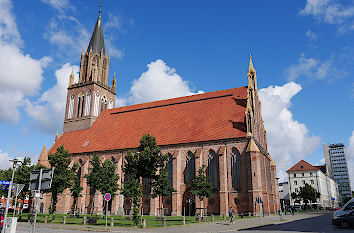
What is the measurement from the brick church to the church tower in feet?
0.54

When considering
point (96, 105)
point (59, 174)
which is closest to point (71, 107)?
point (96, 105)

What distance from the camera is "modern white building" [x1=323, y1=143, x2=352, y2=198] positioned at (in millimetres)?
164500

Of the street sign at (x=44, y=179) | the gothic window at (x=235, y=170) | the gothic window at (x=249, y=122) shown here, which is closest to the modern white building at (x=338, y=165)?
the gothic window at (x=249, y=122)

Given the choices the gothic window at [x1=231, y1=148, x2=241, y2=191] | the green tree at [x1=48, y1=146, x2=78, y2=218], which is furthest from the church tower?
the gothic window at [x1=231, y1=148, x2=241, y2=191]

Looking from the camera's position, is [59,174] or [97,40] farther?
[97,40]

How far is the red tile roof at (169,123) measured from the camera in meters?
41.6

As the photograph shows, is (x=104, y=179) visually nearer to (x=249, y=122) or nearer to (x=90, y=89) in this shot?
(x=249, y=122)

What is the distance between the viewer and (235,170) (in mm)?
37938

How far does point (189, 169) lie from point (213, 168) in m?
3.49

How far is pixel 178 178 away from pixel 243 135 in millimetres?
10751

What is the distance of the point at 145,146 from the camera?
102 feet

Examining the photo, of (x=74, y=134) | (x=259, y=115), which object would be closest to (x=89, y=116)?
(x=74, y=134)

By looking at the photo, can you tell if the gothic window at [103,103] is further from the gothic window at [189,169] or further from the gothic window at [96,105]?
the gothic window at [189,169]

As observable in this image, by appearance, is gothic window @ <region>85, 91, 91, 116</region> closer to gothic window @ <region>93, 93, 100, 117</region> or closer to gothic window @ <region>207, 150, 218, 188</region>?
gothic window @ <region>93, 93, 100, 117</region>
